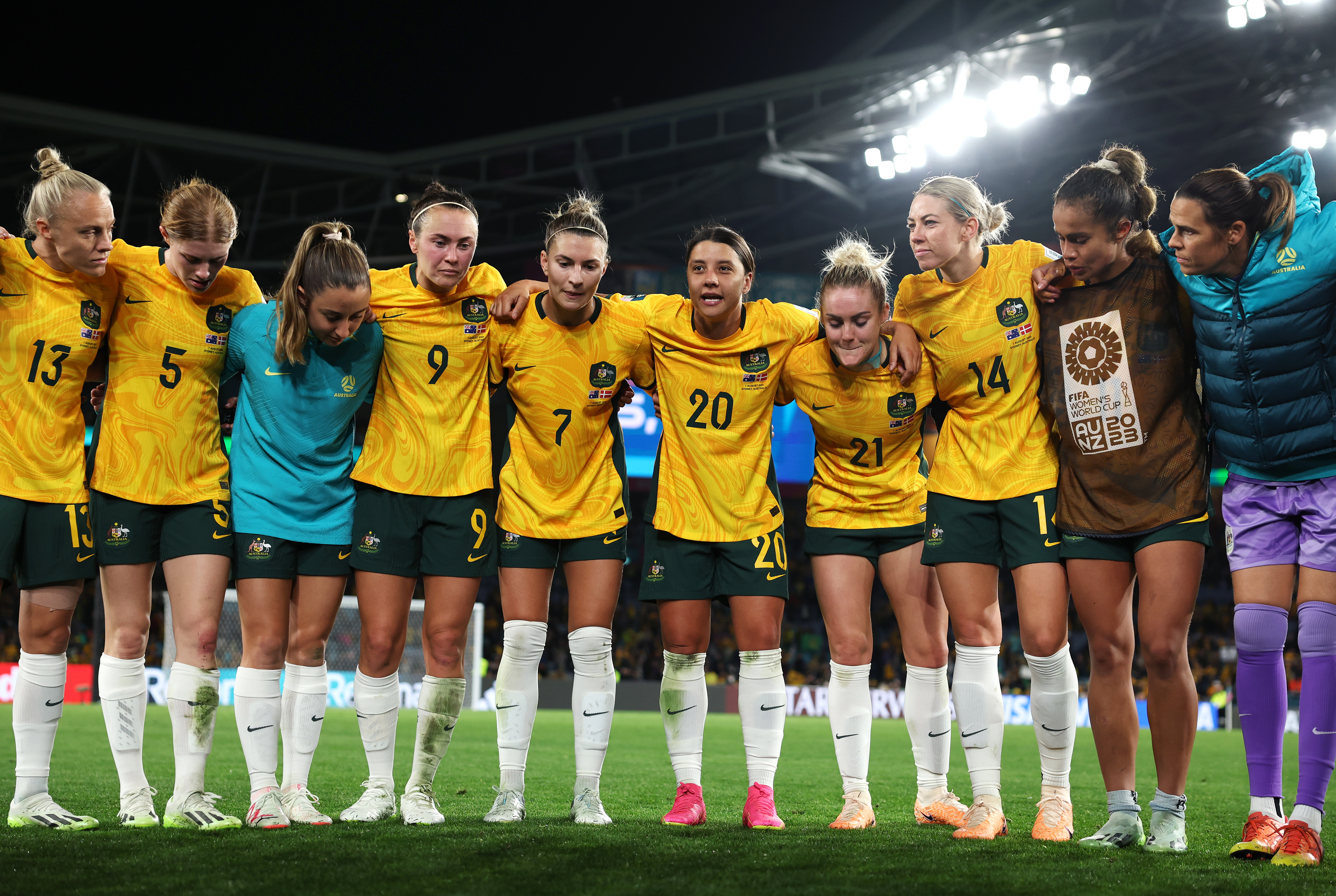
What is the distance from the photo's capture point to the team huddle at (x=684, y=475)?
4070 millimetres

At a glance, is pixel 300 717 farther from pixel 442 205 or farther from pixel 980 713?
pixel 980 713

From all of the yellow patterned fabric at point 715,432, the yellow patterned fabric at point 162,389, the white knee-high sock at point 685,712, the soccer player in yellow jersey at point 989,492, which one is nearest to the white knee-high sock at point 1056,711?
the soccer player in yellow jersey at point 989,492

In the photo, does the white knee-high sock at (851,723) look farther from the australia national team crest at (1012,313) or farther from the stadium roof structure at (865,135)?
the stadium roof structure at (865,135)

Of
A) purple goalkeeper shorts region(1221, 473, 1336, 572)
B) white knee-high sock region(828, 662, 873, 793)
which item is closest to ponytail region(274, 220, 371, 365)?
white knee-high sock region(828, 662, 873, 793)

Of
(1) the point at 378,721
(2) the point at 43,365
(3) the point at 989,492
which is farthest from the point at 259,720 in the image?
(3) the point at 989,492

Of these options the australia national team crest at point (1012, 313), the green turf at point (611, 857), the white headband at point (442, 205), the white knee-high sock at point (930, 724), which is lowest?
the green turf at point (611, 857)

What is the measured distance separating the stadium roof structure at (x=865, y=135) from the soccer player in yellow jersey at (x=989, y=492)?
14.1m

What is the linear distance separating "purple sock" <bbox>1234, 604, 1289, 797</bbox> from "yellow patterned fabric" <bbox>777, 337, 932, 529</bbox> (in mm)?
1393

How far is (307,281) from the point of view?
448cm

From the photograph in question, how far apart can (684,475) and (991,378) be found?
1.35 meters

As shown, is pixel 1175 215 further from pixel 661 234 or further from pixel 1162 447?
pixel 661 234

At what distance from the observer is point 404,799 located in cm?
455

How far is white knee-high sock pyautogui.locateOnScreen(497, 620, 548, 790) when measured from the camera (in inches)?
185

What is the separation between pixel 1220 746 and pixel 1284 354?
39.4 feet
